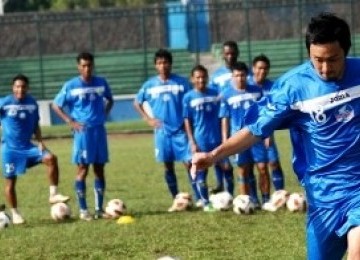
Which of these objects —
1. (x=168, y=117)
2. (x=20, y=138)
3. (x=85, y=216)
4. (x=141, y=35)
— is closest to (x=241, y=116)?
(x=168, y=117)

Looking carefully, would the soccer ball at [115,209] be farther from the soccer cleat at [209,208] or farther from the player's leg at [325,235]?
the player's leg at [325,235]

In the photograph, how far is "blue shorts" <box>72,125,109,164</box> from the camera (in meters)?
13.9

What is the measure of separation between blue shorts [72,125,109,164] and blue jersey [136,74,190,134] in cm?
106

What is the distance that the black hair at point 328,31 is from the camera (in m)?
6.11

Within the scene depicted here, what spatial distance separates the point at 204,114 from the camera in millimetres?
14484

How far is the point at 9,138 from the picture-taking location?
14164 mm

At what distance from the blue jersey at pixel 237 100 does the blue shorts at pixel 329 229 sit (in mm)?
7351

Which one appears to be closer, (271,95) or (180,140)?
(271,95)

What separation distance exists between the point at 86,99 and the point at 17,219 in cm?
186

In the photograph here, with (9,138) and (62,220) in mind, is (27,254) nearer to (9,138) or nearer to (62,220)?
(62,220)

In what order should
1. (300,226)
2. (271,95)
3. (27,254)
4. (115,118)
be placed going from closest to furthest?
(271,95), (27,254), (300,226), (115,118)

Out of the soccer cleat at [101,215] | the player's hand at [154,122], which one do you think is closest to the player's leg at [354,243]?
the soccer cleat at [101,215]

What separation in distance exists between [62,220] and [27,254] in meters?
2.74

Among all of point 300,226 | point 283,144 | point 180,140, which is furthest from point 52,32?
point 300,226
